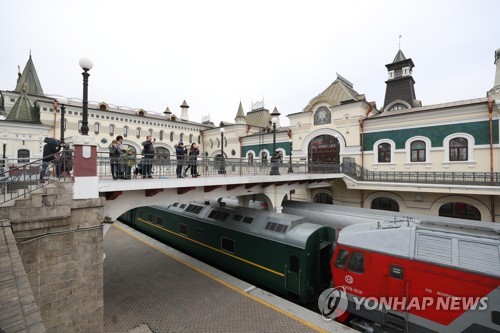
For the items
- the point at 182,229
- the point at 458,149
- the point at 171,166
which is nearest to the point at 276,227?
the point at 171,166

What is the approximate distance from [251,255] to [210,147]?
2595 cm

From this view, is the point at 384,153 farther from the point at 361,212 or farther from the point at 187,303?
the point at 187,303

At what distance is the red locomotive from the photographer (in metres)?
5.41

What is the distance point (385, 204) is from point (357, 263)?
1319cm

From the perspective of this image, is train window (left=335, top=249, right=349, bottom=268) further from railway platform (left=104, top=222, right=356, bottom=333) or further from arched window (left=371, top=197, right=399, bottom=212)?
arched window (left=371, top=197, right=399, bottom=212)

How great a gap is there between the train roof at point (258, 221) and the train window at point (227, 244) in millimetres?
645

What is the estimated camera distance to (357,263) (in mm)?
7285

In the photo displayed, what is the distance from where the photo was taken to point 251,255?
10008 mm

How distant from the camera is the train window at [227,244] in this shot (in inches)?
428

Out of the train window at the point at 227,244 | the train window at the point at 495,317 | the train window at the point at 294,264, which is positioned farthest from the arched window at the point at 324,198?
the train window at the point at 495,317

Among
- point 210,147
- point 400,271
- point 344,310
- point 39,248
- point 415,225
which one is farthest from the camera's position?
point 210,147

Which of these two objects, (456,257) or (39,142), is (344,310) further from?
(39,142)

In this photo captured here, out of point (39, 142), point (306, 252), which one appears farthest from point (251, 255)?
point (39, 142)

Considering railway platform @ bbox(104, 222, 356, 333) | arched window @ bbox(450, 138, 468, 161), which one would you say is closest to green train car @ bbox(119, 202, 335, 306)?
railway platform @ bbox(104, 222, 356, 333)
